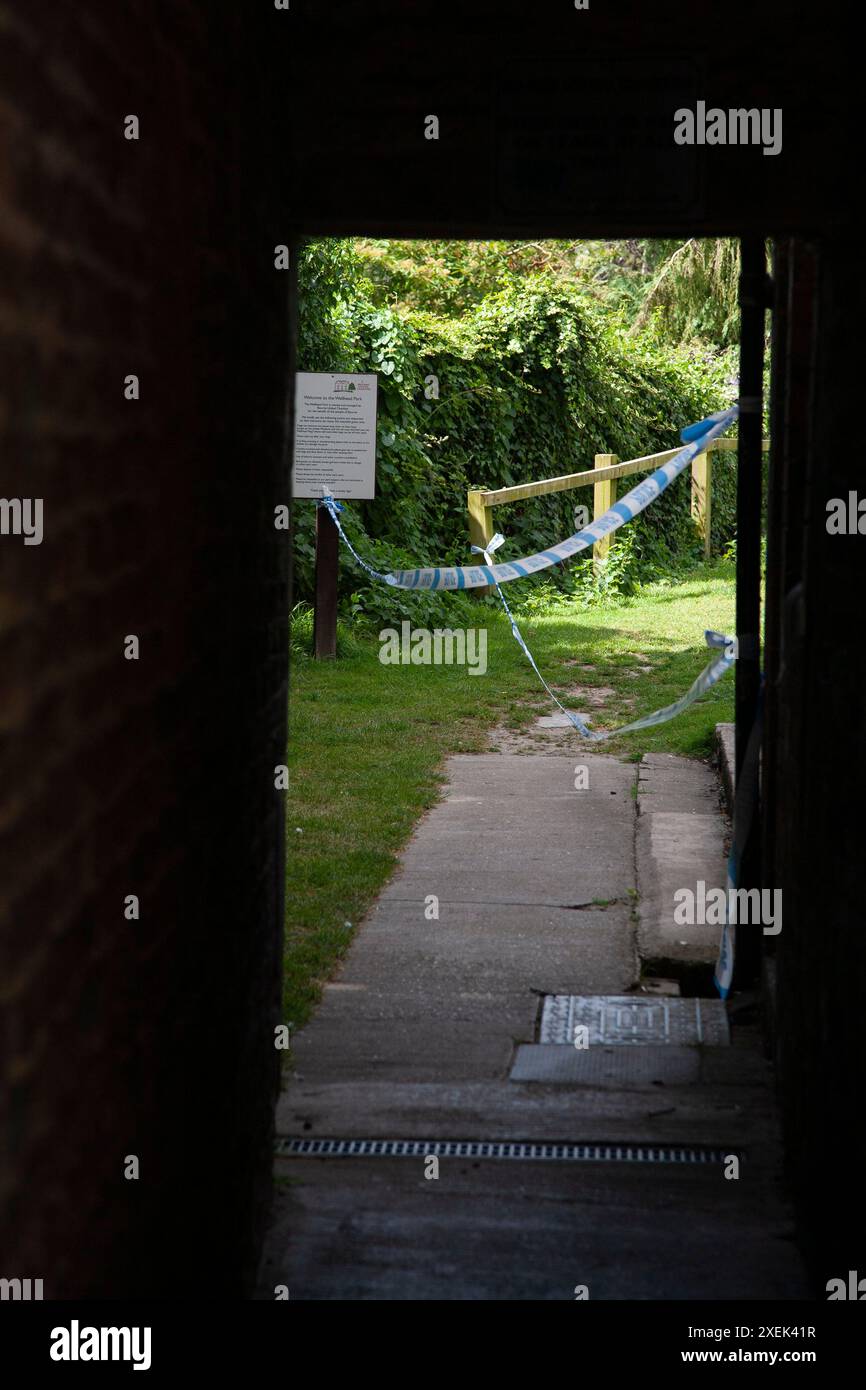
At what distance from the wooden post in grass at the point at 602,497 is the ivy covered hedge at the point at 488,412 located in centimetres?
26

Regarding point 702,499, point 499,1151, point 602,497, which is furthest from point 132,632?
point 702,499

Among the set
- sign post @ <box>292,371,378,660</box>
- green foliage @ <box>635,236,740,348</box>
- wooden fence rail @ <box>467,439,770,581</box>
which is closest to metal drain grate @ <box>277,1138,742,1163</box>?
sign post @ <box>292,371,378,660</box>

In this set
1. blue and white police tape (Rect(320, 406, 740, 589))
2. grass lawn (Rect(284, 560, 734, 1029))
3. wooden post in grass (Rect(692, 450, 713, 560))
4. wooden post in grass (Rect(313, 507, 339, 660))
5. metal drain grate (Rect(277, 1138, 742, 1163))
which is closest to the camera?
metal drain grate (Rect(277, 1138, 742, 1163))

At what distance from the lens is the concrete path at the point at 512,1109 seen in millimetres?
4039

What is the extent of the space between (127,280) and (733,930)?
164 inches

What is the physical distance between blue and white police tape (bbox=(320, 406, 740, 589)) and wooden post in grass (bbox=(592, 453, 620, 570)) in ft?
23.5

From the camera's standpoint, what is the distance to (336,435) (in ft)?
41.0

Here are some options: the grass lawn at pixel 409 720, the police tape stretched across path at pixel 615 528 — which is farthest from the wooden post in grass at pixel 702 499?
the police tape stretched across path at pixel 615 528

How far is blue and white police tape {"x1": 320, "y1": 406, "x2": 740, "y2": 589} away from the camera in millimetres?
6688

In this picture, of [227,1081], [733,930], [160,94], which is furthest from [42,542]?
[733,930]

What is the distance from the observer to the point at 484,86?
4.19 meters

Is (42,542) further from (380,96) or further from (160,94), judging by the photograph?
(380,96)

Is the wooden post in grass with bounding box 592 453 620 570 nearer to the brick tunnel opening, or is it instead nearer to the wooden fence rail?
the wooden fence rail

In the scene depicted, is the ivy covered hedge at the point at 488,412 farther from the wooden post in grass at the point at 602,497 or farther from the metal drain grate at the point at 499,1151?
the metal drain grate at the point at 499,1151
